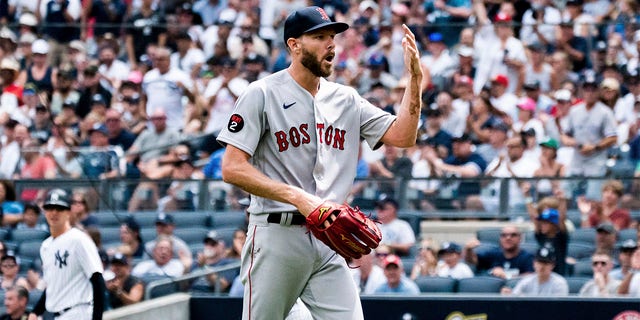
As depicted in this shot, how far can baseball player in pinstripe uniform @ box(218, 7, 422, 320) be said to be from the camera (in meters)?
5.39

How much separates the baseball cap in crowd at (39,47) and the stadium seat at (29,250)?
383 cm

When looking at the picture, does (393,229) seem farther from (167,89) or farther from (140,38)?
(140,38)

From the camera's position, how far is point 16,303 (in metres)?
9.55

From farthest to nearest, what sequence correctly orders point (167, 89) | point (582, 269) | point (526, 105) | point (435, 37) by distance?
point (167, 89) → point (435, 37) → point (526, 105) → point (582, 269)

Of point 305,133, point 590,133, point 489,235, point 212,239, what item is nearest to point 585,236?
point 489,235

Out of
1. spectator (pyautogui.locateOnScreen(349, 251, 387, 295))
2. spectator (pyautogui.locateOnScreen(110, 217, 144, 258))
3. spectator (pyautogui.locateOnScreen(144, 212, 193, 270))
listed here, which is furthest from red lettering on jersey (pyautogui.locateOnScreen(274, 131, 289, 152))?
spectator (pyautogui.locateOnScreen(110, 217, 144, 258))

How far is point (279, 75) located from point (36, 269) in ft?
21.2

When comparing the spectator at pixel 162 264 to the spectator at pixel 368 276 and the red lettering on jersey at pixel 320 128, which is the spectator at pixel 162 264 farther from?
the red lettering on jersey at pixel 320 128

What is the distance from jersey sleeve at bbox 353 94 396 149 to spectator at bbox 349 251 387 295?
437 centimetres

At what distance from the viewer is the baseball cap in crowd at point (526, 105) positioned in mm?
12570

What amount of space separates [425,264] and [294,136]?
5.20 metres

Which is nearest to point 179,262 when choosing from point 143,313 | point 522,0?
point 143,313

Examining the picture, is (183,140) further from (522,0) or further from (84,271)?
(84,271)

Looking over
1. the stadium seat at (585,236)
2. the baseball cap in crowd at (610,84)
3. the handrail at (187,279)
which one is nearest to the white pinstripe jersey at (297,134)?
the handrail at (187,279)
